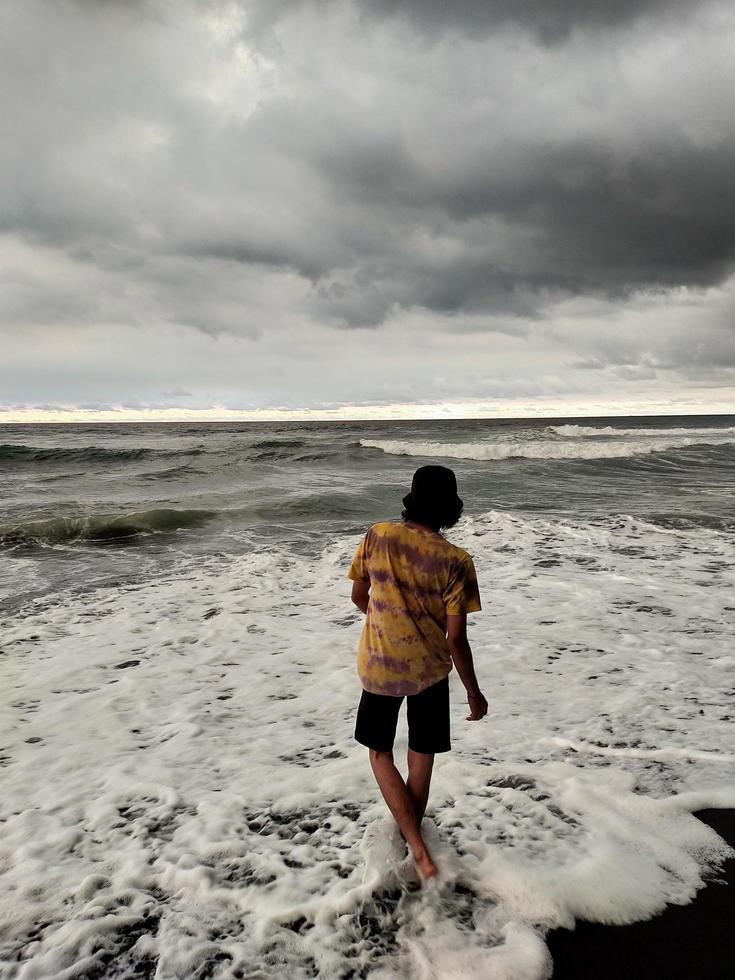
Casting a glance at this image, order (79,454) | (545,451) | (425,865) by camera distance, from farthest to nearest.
Answer: (79,454) → (545,451) → (425,865)

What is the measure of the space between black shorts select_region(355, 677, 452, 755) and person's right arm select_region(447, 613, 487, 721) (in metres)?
0.13

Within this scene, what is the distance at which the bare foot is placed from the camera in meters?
2.73

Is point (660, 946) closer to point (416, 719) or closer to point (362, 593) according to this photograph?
point (416, 719)

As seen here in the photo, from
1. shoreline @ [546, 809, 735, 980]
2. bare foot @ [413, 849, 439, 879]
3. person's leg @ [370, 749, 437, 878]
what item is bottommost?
shoreline @ [546, 809, 735, 980]

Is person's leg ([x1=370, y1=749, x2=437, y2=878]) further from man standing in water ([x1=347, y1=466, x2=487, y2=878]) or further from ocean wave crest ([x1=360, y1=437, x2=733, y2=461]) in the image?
ocean wave crest ([x1=360, y1=437, x2=733, y2=461])

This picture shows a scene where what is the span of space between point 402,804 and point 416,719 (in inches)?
17.5

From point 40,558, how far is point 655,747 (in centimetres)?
1017

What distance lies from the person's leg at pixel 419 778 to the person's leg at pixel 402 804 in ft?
0.11

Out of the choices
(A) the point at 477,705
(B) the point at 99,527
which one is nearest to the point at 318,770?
(A) the point at 477,705

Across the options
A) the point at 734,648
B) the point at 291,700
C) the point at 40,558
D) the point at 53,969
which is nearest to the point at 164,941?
the point at 53,969

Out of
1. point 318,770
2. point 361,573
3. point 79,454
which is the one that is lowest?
point 318,770

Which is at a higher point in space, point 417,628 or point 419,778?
point 417,628

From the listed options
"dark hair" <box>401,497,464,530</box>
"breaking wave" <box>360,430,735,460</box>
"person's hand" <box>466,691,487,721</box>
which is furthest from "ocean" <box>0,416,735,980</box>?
"breaking wave" <box>360,430,735,460</box>

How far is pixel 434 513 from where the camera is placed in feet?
8.67
